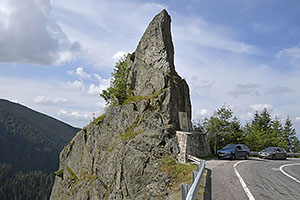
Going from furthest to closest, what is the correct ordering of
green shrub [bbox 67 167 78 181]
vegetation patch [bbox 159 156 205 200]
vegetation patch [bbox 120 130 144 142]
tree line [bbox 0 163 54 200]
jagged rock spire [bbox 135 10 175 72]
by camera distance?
tree line [bbox 0 163 54 200], green shrub [bbox 67 167 78 181], jagged rock spire [bbox 135 10 175 72], vegetation patch [bbox 120 130 144 142], vegetation patch [bbox 159 156 205 200]

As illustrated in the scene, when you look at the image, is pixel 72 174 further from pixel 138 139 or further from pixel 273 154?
pixel 273 154

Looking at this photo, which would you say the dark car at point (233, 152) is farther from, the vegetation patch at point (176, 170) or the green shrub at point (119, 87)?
the green shrub at point (119, 87)

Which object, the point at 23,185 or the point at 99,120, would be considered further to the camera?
the point at 23,185

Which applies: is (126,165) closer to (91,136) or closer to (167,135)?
(167,135)

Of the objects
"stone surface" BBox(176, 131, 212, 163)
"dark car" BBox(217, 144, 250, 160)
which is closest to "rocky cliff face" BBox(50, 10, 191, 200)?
"stone surface" BBox(176, 131, 212, 163)

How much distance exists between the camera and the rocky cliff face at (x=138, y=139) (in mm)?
17844

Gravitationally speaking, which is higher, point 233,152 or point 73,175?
point 233,152

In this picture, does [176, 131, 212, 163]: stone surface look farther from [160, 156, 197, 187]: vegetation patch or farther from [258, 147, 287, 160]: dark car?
[258, 147, 287, 160]: dark car

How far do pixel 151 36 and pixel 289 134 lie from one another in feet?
187

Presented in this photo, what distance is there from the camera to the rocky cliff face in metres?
17.8

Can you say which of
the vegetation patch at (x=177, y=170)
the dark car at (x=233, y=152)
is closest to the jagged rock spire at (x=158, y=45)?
the dark car at (x=233, y=152)

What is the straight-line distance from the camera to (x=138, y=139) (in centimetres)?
1995

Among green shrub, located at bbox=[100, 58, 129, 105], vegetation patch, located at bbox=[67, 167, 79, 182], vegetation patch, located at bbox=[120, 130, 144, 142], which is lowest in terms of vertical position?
vegetation patch, located at bbox=[67, 167, 79, 182]

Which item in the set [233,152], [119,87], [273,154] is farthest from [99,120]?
[273,154]
